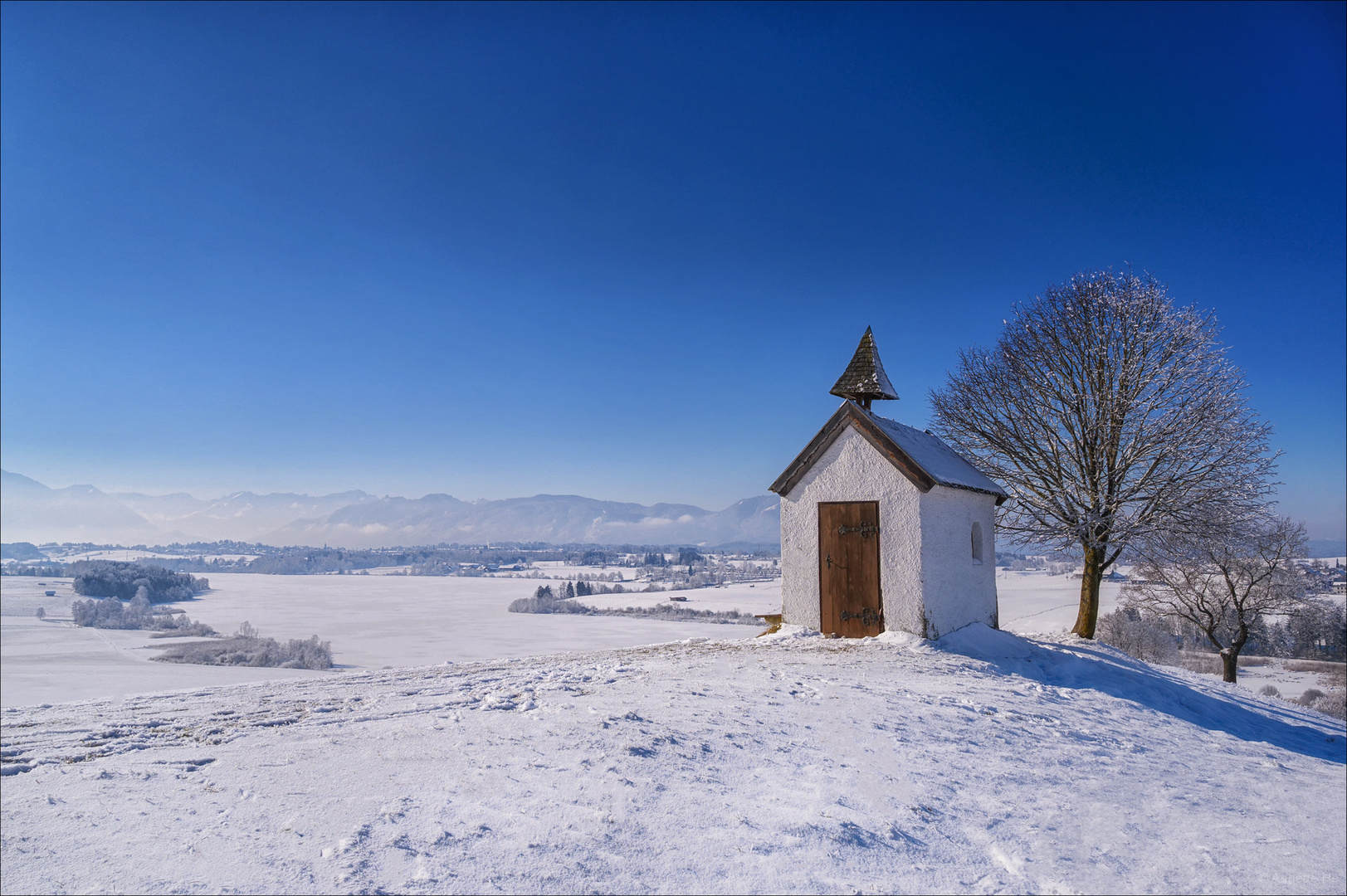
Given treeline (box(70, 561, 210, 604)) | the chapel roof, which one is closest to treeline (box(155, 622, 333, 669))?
the chapel roof

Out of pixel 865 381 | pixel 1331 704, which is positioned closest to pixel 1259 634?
pixel 1331 704

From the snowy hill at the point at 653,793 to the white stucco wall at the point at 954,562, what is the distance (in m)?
4.35

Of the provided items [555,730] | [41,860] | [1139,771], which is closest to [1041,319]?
[1139,771]

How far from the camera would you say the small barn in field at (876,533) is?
13.3 m

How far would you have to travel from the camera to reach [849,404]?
1454cm

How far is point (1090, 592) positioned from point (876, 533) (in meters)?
8.93

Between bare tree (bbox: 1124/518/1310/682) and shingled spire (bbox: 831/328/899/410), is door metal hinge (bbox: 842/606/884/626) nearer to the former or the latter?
shingled spire (bbox: 831/328/899/410)

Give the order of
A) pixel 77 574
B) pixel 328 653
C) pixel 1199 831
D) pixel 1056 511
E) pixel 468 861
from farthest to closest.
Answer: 1. pixel 77 574
2. pixel 328 653
3. pixel 1056 511
4. pixel 1199 831
5. pixel 468 861

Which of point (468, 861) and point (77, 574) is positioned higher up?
point (468, 861)

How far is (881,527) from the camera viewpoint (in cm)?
1371

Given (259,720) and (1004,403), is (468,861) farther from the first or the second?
(1004,403)

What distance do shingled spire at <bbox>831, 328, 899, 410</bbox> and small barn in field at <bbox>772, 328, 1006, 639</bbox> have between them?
0.06m

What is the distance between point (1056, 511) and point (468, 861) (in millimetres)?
18022

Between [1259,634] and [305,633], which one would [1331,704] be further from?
[305,633]
